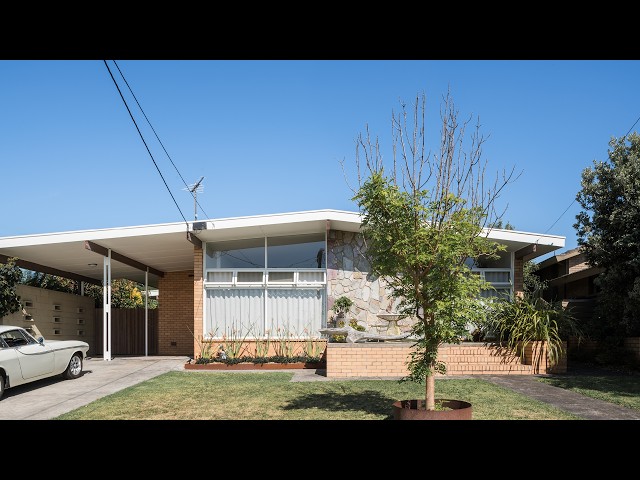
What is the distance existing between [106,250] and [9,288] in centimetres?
266

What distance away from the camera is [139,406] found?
9.05 meters

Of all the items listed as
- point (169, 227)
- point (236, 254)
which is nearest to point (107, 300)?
point (169, 227)

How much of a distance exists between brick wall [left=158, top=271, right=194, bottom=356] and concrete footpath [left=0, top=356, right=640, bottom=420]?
16.6 feet

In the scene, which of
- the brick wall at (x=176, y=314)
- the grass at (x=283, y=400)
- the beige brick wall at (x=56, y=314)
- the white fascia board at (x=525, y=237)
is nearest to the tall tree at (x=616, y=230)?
the white fascia board at (x=525, y=237)

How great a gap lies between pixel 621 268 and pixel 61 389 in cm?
1208

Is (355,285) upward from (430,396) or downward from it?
upward

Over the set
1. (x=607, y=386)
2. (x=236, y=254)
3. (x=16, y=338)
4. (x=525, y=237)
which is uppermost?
(x=525, y=237)

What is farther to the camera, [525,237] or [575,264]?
[575,264]

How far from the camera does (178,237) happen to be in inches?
590

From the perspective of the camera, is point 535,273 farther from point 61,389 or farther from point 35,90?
point 35,90

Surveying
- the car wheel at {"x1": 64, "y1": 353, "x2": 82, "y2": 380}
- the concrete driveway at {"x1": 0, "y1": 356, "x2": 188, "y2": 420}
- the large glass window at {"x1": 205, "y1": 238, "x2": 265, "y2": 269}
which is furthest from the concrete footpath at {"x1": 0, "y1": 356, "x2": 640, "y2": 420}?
the large glass window at {"x1": 205, "y1": 238, "x2": 265, "y2": 269}

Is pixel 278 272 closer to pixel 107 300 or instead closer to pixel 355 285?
pixel 355 285

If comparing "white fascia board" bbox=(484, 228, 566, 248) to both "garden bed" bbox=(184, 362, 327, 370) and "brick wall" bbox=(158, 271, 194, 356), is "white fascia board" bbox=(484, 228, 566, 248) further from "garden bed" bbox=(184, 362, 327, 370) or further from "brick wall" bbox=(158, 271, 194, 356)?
"brick wall" bbox=(158, 271, 194, 356)
